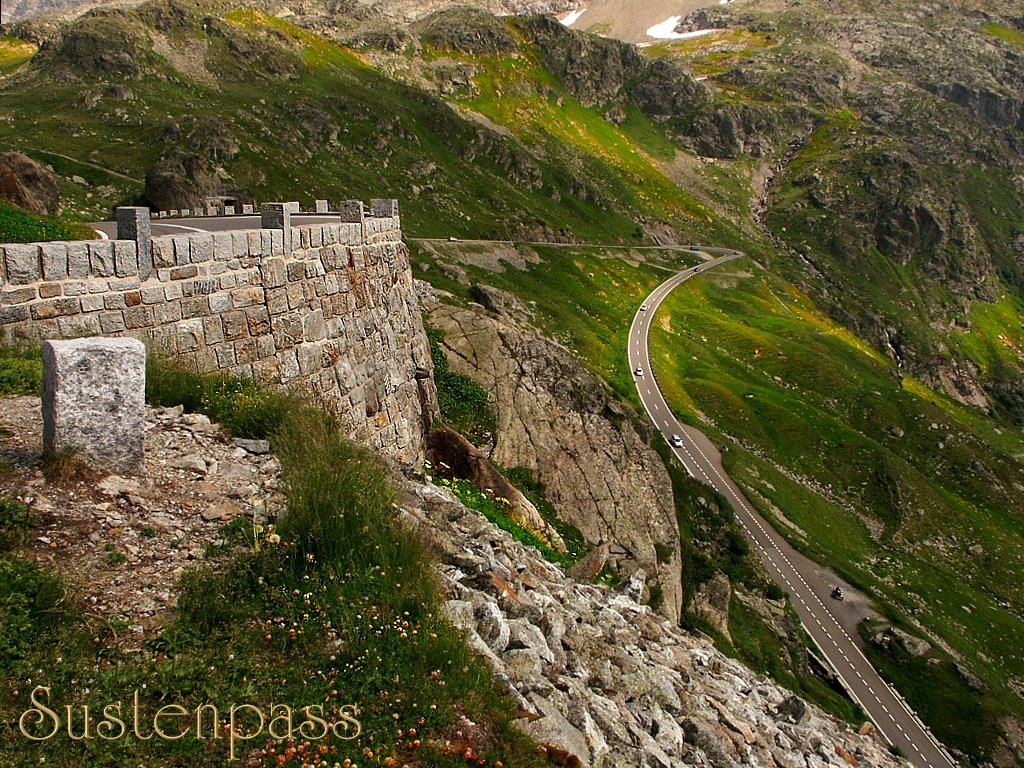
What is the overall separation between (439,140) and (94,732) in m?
131

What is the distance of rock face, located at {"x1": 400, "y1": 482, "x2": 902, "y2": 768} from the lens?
8305 mm

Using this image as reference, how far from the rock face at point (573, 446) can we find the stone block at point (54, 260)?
71.4 feet

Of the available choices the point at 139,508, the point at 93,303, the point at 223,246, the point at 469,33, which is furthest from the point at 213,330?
the point at 469,33

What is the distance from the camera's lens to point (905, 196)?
17525 centimetres

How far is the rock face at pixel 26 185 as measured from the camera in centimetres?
2381

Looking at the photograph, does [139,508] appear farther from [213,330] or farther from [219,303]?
[219,303]

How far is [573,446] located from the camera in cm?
3753

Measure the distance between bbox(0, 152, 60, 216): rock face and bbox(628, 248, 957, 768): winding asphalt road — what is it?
171 ft

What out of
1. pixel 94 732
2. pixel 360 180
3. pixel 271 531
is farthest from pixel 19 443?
pixel 360 180

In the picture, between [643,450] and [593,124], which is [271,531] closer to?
[643,450]

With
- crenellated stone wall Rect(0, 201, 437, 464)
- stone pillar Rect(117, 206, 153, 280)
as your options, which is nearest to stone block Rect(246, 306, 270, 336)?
crenellated stone wall Rect(0, 201, 437, 464)

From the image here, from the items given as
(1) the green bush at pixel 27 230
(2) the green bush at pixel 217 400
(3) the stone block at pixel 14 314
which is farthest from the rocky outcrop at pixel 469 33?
(2) the green bush at pixel 217 400

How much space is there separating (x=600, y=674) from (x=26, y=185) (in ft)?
96.3

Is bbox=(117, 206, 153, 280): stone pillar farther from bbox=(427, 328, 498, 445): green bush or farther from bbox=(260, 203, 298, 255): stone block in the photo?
bbox=(427, 328, 498, 445): green bush
